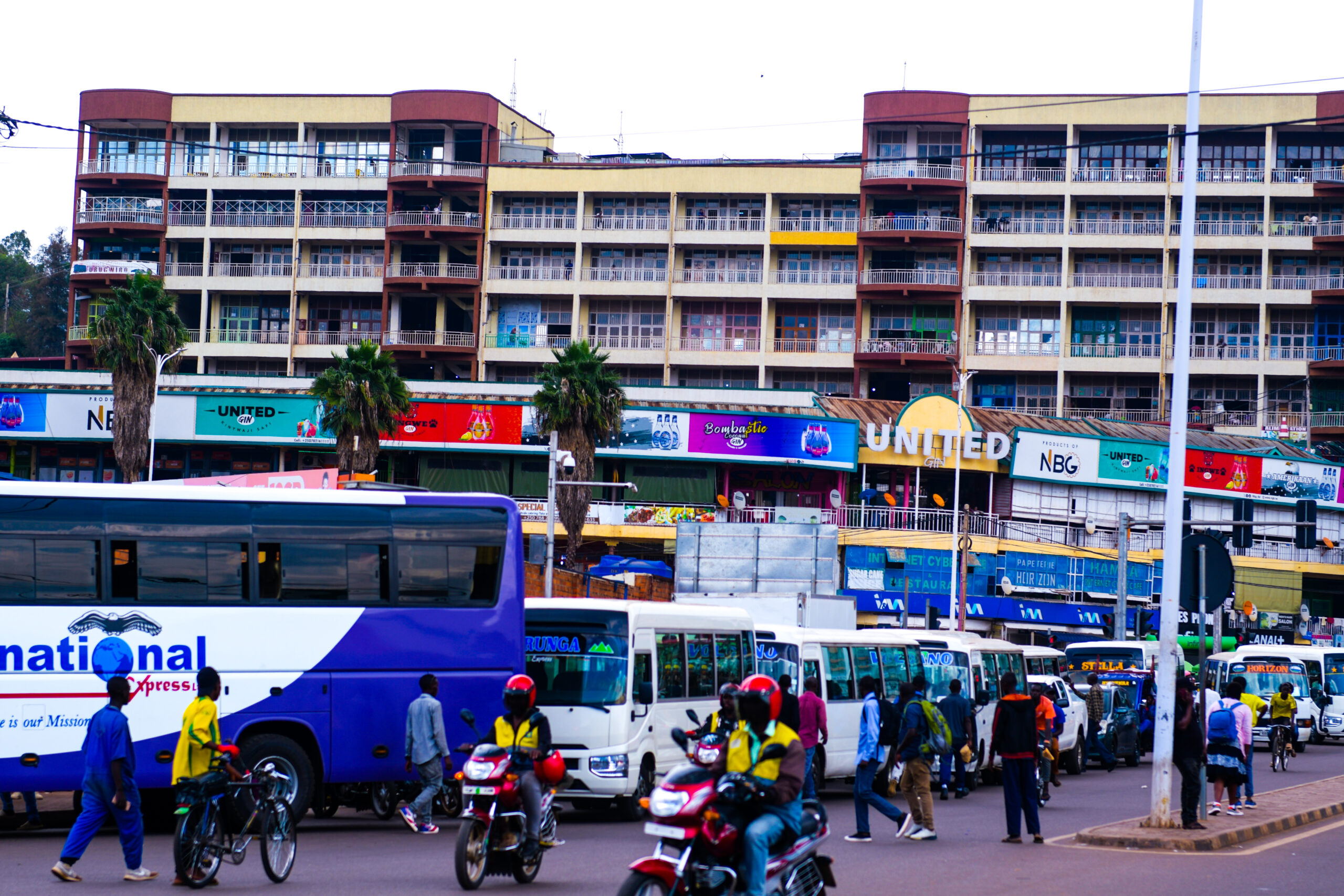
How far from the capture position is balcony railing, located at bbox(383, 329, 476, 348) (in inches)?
2975

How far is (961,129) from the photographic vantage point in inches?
2955

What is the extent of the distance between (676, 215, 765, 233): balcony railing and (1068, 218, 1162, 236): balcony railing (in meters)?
15.5

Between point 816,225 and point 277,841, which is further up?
point 816,225

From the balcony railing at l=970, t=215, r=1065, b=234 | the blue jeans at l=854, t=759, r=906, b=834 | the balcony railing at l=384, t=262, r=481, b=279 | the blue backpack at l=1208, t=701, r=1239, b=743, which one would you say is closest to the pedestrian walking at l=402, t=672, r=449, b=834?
the blue jeans at l=854, t=759, r=906, b=834

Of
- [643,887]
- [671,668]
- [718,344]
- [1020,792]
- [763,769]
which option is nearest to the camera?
[643,887]

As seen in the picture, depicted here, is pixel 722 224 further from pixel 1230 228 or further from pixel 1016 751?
pixel 1016 751

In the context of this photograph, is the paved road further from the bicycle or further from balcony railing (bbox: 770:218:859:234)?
balcony railing (bbox: 770:218:859:234)

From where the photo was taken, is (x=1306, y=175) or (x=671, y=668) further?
(x=1306, y=175)

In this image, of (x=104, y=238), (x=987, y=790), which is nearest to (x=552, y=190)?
(x=104, y=238)

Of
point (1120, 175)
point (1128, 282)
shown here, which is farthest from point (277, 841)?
point (1120, 175)

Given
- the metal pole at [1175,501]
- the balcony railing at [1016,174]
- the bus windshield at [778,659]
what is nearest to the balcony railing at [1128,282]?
the balcony railing at [1016,174]

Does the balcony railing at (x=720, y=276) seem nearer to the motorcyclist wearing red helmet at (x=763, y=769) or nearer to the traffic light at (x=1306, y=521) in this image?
the traffic light at (x=1306, y=521)

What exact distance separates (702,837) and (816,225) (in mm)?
67198

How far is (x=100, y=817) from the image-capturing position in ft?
40.2
